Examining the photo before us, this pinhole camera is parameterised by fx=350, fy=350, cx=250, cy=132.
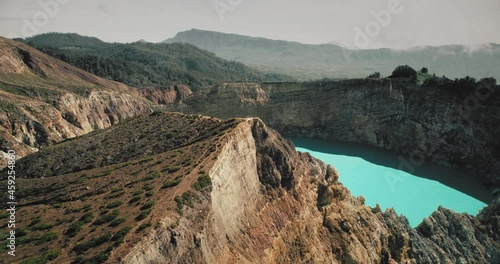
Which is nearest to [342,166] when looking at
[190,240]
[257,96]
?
[257,96]

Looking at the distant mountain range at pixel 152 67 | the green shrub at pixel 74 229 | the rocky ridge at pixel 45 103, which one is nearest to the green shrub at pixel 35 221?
the green shrub at pixel 74 229

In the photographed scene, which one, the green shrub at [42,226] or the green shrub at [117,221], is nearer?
the green shrub at [117,221]

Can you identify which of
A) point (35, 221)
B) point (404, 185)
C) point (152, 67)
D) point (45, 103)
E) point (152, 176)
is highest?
point (152, 67)

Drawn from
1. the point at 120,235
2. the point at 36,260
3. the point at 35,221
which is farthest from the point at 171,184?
the point at 35,221

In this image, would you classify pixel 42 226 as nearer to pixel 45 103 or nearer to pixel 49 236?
pixel 49 236

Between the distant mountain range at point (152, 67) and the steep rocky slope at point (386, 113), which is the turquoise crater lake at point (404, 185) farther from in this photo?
the distant mountain range at point (152, 67)

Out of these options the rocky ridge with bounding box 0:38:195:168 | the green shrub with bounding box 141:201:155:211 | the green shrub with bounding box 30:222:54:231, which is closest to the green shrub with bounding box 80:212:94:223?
the green shrub with bounding box 30:222:54:231
